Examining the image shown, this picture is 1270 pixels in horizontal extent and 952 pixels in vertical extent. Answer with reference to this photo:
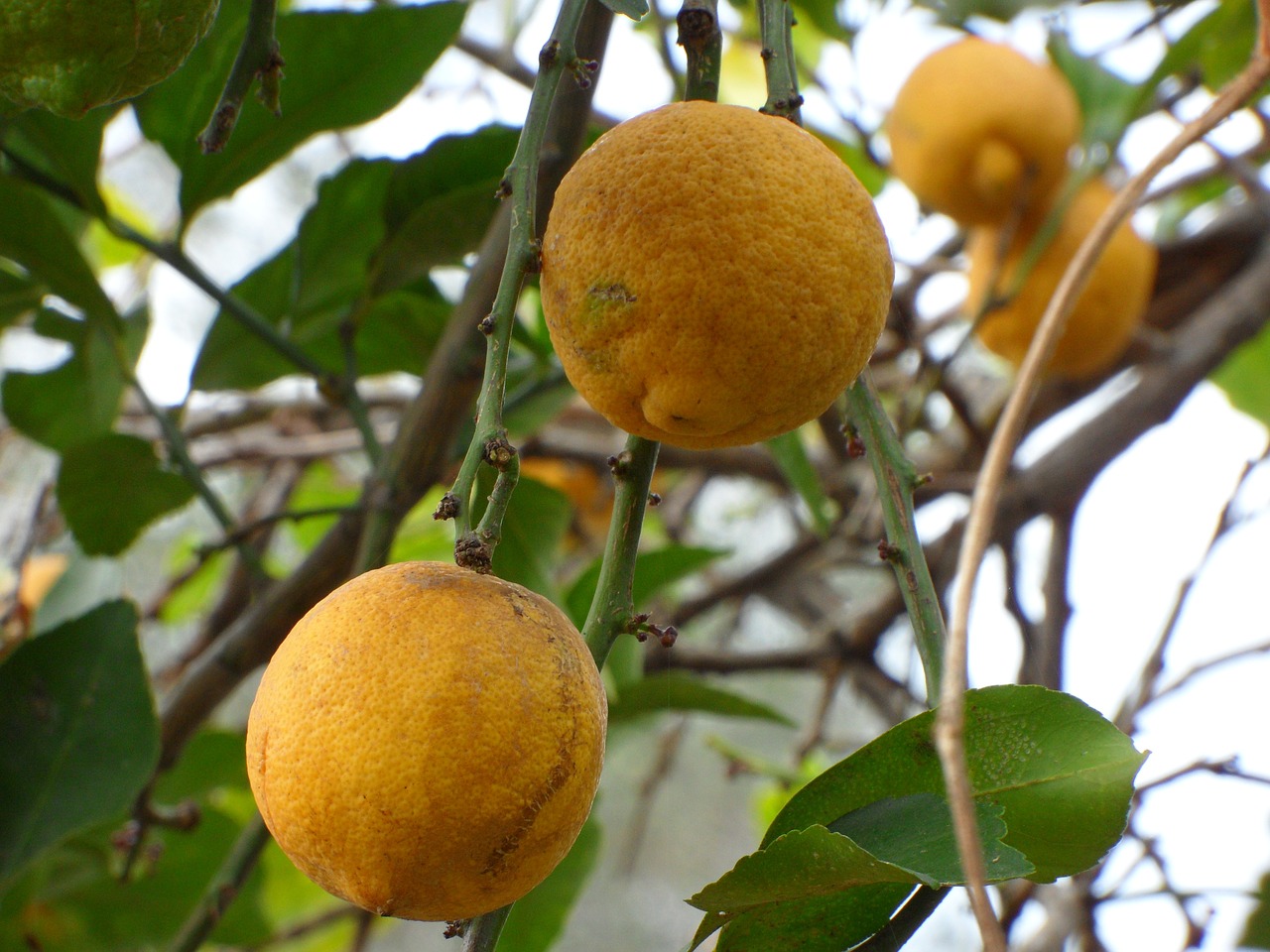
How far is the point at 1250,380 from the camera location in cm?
165

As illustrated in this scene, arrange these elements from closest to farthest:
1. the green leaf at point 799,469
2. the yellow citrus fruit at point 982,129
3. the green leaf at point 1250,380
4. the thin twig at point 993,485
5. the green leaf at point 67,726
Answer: the thin twig at point 993,485 < the green leaf at point 67,726 < the green leaf at point 799,469 < the yellow citrus fruit at point 982,129 < the green leaf at point 1250,380

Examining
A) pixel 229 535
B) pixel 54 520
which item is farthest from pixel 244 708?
pixel 229 535

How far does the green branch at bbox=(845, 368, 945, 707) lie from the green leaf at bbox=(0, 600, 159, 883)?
481 mm

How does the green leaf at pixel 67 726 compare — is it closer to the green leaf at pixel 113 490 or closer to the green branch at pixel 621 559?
the green leaf at pixel 113 490

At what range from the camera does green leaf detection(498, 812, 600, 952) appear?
100 cm

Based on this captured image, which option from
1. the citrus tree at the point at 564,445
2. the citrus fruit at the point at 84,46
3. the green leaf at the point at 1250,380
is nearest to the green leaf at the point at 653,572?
the citrus tree at the point at 564,445

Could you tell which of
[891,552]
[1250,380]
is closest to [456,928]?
[891,552]

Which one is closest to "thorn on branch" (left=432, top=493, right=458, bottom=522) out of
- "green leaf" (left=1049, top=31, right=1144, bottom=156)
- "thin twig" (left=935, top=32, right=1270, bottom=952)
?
"thin twig" (left=935, top=32, right=1270, bottom=952)

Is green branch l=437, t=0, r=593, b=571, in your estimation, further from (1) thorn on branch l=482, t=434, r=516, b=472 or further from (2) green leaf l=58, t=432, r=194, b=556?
(2) green leaf l=58, t=432, r=194, b=556

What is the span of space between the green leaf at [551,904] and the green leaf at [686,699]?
0.11m

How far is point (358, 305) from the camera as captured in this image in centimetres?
84

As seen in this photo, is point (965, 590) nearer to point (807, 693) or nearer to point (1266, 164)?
point (1266, 164)

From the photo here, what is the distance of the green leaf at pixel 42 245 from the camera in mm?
789

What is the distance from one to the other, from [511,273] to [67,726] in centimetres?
50
